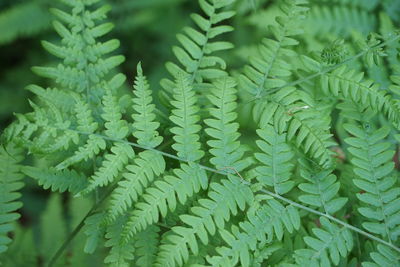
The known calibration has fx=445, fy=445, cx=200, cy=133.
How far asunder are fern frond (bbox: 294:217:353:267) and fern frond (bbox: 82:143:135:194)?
2.25 ft

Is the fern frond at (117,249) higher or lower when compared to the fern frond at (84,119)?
lower

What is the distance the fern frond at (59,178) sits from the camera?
1738mm

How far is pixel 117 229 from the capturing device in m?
1.68

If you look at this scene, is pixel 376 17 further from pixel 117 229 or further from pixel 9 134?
pixel 9 134

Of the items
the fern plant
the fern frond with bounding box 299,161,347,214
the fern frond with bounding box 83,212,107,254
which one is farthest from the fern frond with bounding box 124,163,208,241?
the fern frond with bounding box 299,161,347,214

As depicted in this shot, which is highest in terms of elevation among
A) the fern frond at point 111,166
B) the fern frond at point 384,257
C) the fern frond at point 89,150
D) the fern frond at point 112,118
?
the fern frond at point 112,118

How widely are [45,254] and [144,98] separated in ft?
4.47

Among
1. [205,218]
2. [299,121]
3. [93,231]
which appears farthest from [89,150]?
[299,121]

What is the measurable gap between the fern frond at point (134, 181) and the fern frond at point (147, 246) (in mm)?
198

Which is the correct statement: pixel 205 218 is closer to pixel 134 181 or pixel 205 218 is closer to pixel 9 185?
pixel 134 181

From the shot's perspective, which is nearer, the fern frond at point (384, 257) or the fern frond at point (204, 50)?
the fern frond at point (384, 257)

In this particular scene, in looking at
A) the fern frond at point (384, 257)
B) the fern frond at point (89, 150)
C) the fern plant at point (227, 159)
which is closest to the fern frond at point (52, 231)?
A: the fern plant at point (227, 159)

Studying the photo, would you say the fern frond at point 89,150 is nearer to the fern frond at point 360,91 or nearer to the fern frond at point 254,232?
the fern frond at point 254,232

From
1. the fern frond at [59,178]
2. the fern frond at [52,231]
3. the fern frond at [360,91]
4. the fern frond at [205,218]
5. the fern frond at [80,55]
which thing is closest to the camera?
the fern frond at [205,218]
